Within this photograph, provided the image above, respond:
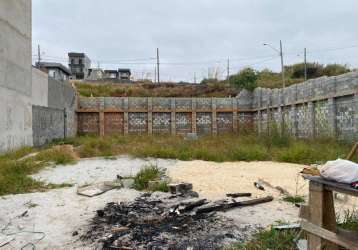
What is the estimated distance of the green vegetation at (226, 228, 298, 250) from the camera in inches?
128

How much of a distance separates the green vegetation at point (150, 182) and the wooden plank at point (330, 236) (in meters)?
3.88

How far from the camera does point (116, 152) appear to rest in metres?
12.0

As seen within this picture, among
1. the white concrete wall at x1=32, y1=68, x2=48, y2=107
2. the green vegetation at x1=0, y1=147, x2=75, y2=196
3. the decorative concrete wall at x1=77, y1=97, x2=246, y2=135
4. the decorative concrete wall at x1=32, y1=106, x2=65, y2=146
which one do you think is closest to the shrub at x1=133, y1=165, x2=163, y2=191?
the green vegetation at x1=0, y1=147, x2=75, y2=196

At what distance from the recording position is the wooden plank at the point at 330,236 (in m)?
2.41

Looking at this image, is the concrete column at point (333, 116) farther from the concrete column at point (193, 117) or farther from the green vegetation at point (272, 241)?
the green vegetation at point (272, 241)

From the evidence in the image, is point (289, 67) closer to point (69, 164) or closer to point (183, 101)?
point (183, 101)

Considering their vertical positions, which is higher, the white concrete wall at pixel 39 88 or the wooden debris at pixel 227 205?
the white concrete wall at pixel 39 88

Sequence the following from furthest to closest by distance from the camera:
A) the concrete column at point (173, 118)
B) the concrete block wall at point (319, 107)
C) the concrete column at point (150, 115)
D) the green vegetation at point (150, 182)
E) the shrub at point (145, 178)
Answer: the concrete column at point (173, 118) → the concrete column at point (150, 115) → the concrete block wall at point (319, 107) → the shrub at point (145, 178) → the green vegetation at point (150, 182)

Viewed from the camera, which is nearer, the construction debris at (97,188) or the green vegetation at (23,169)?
the construction debris at (97,188)

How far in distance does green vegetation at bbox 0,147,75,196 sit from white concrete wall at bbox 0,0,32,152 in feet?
2.67

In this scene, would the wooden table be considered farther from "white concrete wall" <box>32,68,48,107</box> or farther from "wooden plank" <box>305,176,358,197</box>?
"white concrete wall" <box>32,68,48,107</box>

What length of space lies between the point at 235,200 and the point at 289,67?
34.6 m

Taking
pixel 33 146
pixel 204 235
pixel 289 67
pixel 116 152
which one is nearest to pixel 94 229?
pixel 204 235

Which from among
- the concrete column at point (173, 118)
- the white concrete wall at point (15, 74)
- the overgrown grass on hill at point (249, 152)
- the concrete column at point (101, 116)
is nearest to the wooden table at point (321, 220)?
the overgrown grass on hill at point (249, 152)
